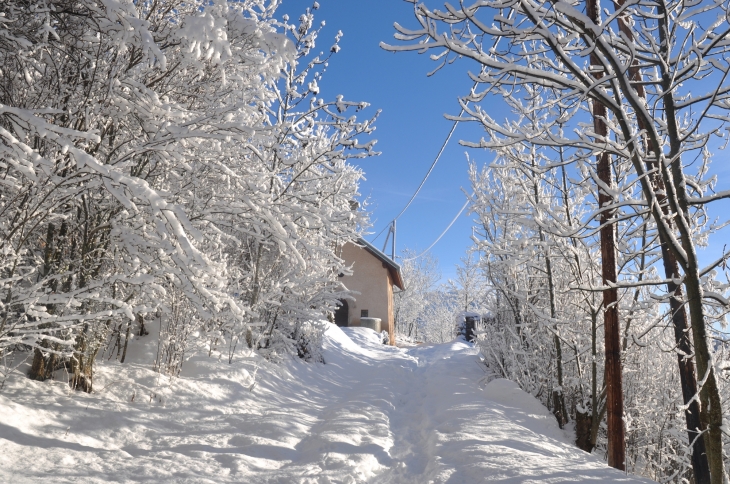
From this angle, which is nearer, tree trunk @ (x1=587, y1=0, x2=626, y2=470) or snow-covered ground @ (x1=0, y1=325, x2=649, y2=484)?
snow-covered ground @ (x1=0, y1=325, x2=649, y2=484)

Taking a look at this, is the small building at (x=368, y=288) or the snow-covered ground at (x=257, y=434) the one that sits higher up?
the small building at (x=368, y=288)

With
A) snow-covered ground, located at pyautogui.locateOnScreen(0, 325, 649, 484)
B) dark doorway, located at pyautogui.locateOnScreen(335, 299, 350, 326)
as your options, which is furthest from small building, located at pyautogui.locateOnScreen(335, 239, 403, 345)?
snow-covered ground, located at pyautogui.locateOnScreen(0, 325, 649, 484)

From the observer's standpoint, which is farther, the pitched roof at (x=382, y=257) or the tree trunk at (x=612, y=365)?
the pitched roof at (x=382, y=257)

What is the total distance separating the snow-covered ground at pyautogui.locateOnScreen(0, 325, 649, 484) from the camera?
369 cm

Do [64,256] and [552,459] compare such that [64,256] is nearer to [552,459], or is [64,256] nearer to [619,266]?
[552,459]

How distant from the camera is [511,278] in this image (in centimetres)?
953

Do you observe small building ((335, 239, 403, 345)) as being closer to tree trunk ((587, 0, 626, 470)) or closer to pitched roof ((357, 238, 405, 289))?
pitched roof ((357, 238, 405, 289))

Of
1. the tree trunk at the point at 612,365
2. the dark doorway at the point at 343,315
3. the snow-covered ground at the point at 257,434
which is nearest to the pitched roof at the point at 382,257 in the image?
the dark doorway at the point at 343,315

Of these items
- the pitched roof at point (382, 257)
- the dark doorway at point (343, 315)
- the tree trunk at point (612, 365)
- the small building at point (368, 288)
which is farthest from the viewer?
the dark doorway at point (343, 315)

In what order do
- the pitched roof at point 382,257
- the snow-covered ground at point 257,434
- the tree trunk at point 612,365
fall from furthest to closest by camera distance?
1. the pitched roof at point 382,257
2. the tree trunk at point 612,365
3. the snow-covered ground at point 257,434

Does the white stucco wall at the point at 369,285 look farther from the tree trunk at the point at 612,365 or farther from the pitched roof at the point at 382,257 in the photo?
the tree trunk at the point at 612,365

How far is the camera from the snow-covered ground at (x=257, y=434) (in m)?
3.69

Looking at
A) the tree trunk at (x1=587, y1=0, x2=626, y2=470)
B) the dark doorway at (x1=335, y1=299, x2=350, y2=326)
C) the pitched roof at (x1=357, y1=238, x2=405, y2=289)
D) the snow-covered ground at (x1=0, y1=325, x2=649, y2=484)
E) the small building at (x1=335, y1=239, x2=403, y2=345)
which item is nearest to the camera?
the snow-covered ground at (x1=0, y1=325, x2=649, y2=484)

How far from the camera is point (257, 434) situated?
4934 millimetres
